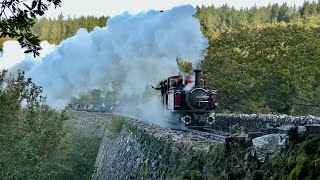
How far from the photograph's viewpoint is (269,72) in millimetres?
34469

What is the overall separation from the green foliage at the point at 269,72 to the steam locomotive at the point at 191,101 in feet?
35.7

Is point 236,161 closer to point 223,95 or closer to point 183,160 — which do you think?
point 183,160

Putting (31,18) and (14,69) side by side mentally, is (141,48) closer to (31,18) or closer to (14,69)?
(14,69)

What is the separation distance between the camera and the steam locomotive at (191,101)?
2181cm

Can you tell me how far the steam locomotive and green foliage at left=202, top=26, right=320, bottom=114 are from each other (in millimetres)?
10890

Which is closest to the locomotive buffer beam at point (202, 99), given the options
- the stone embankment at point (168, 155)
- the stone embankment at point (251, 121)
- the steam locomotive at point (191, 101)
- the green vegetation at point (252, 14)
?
the steam locomotive at point (191, 101)

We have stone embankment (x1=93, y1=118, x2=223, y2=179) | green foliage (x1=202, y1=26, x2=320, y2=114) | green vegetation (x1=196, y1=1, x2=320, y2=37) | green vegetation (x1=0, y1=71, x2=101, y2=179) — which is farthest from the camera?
green vegetation (x1=196, y1=1, x2=320, y2=37)

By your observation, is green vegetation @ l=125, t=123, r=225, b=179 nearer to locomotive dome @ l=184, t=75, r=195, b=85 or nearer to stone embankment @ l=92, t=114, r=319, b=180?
stone embankment @ l=92, t=114, r=319, b=180

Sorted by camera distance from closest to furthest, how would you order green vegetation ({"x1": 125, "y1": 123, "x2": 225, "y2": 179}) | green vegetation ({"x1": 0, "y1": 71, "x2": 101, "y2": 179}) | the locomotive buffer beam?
green vegetation ({"x1": 125, "y1": 123, "x2": 225, "y2": 179}), green vegetation ({"x1": 0, "y1": 71, "x2": 101, "y2": 179}), the locomotive buffer beam

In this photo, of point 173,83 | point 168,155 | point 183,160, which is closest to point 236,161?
point 183,160

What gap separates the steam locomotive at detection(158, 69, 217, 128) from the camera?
21812 mm

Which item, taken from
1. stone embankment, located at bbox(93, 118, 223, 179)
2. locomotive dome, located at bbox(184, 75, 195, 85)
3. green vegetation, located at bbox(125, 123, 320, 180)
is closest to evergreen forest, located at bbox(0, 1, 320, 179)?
stone embankment, located at bbox(93, 118, 223, 179)

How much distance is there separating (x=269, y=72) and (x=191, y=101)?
1421cm

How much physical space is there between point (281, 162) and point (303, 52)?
31.5 meters
